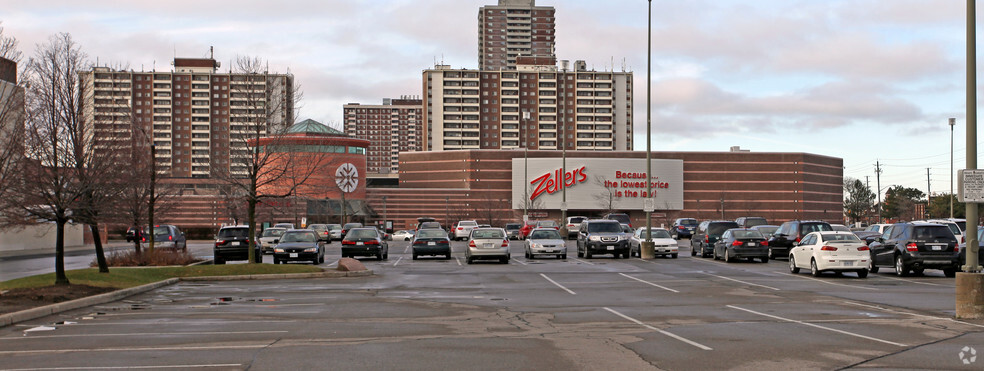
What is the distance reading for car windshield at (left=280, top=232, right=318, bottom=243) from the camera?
3412 centimetres

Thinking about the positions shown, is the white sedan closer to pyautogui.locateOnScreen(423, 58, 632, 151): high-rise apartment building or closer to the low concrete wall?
the low concrete wall

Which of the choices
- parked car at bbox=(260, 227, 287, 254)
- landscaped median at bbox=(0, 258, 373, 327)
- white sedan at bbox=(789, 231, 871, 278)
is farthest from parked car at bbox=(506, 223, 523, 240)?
white sedan at bbox=(789, 231, 871, 278)

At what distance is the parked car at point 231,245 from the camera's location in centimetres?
3403

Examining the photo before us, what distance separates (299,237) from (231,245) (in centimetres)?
264

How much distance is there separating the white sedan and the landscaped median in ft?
44.9

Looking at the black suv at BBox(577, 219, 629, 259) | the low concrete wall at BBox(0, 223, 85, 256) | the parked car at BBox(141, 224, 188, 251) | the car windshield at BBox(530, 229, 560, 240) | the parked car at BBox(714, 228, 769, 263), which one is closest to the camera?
the parked car at BBox(714, 228, 769, 263)

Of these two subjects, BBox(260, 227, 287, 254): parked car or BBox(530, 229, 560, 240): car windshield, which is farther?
BBox(260, 227, 287, 254): parked car

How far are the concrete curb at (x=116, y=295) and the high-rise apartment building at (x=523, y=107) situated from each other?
483ft

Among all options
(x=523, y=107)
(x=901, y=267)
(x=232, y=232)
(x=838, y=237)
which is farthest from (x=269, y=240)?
(x=523, y=107)

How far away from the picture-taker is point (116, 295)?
64.6 feet

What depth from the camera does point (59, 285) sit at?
19516mm

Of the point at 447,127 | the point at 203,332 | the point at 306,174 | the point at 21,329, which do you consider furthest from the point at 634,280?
the point at 447,127

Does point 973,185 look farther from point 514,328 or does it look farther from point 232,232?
point 232,232

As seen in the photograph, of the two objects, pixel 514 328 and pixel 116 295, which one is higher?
pixel 514 328
